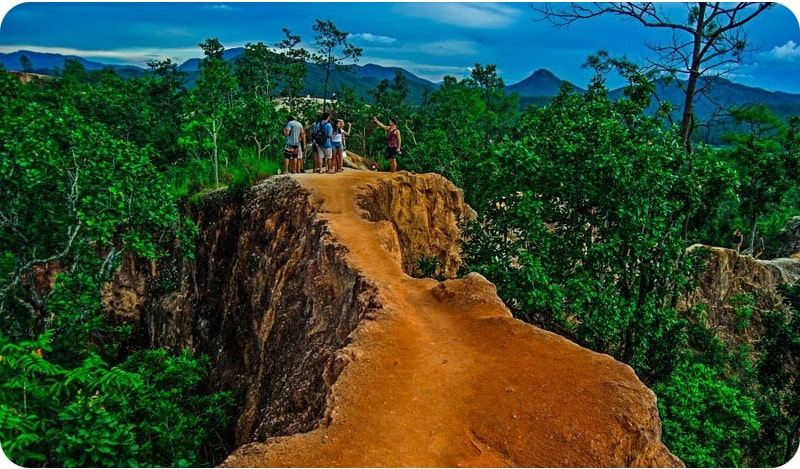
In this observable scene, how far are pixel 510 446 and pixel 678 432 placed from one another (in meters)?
6.06

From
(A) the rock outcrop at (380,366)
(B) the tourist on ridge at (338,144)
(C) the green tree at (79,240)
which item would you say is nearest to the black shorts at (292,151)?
(B) the tourist on ridge at (338,144)

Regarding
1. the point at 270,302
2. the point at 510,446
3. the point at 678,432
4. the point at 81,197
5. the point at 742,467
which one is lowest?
the point at 742,467

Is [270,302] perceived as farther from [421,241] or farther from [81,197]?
[421,241]

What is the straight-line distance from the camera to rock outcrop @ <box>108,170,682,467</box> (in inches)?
185

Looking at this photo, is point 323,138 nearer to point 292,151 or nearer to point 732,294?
point 292,151

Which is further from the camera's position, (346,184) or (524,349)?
(346,184)

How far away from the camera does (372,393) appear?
5297mm

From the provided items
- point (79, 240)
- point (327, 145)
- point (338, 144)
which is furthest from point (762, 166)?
point (79, 240)

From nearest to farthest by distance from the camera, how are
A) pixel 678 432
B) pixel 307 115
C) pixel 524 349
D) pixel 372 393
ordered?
pixel 372 393, pixel 524 349, pixel 678 432, pixel 307 115

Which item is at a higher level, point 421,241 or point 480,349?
point 480,349

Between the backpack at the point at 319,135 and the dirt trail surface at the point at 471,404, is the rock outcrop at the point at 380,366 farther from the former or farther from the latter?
the backpack at the point at 319,135

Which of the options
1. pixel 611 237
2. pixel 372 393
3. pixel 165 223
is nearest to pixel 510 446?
pixel 372 393

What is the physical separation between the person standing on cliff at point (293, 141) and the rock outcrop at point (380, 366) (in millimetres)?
2163

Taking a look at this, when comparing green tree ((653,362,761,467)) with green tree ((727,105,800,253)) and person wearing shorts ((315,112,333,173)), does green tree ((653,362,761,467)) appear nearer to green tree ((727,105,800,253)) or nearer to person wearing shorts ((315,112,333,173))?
person wearing shorts ((315,112,333,173))
